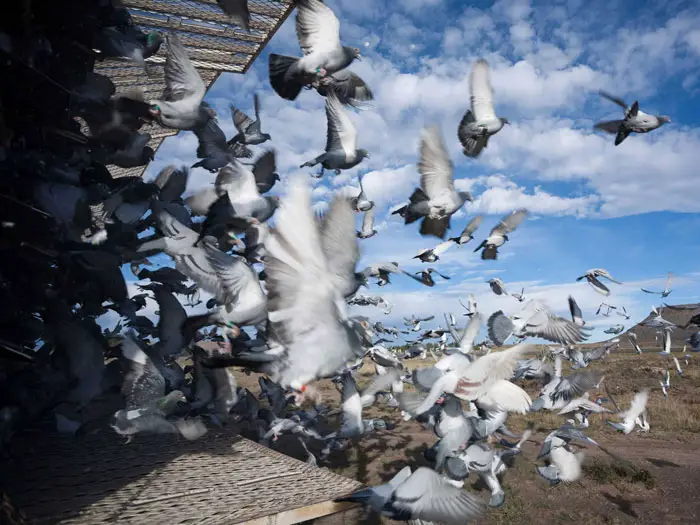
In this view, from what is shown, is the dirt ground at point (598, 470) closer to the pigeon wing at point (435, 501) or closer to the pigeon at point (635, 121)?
the pigeon wing at point (435, 501)

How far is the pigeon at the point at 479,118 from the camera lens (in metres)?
5.72

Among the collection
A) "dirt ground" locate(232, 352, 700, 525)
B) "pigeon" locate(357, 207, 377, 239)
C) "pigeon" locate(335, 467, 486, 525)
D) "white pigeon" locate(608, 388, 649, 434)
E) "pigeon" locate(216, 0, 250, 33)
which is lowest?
"dirt ground" locate(232, 352, 700, 525)

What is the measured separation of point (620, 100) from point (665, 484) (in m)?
7.37

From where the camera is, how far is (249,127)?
6523 mm

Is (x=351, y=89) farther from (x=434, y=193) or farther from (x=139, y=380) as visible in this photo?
(x=139, y=380)

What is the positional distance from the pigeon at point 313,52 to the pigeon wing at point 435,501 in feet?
13.0

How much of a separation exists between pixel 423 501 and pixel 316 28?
4.75 m

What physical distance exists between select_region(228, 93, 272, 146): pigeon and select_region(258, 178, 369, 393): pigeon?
12.5 ft

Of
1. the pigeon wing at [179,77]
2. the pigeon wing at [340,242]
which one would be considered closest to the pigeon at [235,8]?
the pigeon wing at [179,77]

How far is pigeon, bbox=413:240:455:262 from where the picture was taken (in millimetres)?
6789

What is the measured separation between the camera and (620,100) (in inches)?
211

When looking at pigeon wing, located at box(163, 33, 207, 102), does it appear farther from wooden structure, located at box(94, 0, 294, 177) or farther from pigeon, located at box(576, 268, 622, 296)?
pigeon, located at box(576, 268, 622, 296)

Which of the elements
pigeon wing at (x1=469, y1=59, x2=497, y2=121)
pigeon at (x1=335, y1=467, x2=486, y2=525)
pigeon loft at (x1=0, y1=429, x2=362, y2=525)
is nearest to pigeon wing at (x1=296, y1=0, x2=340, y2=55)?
pigeon wing at (x1=469, y1=59, x2=497, y2=121)

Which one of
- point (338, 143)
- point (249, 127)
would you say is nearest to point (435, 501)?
point (338, 143)
